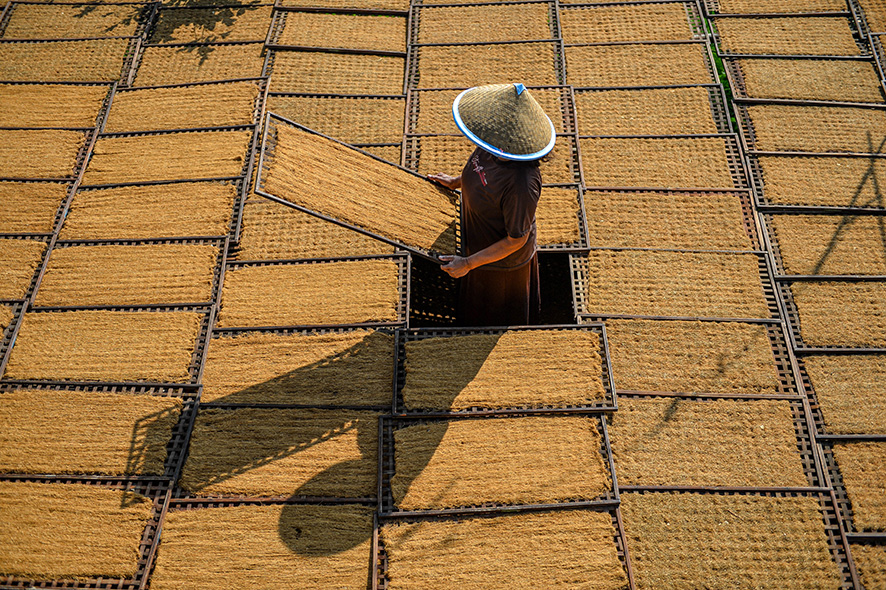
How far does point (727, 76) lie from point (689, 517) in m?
3.62

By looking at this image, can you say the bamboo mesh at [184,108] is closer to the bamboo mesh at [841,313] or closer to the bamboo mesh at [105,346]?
the bamboo mesh at [105,346]

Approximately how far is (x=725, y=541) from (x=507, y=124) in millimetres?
2329

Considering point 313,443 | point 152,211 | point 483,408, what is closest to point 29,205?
point 152,211

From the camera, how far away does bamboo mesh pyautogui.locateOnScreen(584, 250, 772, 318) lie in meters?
3.95

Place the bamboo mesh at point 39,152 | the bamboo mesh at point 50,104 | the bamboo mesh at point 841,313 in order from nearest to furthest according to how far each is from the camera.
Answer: the bamboo mesh at point 841,313 < the bamboo mesh at point 39,152 < the bamboo mesh at point 50,104

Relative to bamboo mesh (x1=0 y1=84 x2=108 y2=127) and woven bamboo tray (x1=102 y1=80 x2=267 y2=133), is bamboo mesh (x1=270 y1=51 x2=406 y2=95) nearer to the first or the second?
woven bamboo tray (x1=102 y1=80 x2=267 y2=133)

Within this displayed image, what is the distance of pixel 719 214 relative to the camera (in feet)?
14.3

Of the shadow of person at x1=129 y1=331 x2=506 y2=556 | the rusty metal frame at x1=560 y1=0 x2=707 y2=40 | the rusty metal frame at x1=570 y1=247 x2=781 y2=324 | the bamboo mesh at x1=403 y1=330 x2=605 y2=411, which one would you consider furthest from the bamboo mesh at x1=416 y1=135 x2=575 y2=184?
the rusty metal frame at x1=560 y1=0 x2=707 y2=40

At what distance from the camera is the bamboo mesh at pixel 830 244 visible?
→ 413cm

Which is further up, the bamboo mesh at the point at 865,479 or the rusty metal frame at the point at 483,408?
the rusty metal frame at the point at 483,408

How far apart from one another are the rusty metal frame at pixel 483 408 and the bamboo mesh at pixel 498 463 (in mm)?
45

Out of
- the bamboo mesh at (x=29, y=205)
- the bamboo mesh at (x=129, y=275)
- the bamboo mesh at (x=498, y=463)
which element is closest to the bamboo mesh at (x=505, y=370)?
the bamboo mesh at (x=498, y=463)

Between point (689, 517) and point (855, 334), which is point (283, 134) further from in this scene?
point (855, 334)

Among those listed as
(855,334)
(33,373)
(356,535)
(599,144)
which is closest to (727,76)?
(599,144)
